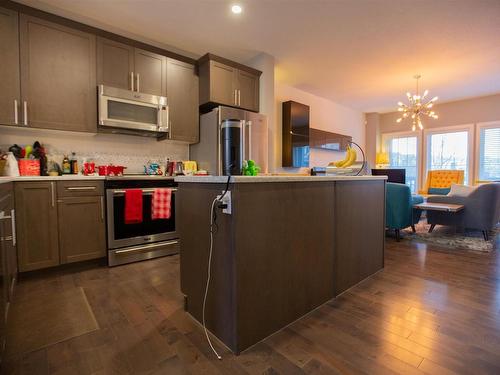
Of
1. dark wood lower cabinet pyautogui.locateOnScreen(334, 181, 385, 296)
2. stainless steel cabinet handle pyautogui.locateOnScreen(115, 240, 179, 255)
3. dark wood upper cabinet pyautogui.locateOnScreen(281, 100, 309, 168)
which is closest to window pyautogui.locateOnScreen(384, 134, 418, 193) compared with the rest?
dark wood upper cabinet pyautogui.locateOnScreen(281, 100, 309, 168)

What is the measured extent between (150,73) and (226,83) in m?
0.97

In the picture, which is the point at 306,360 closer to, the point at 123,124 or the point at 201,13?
the point at 123,124

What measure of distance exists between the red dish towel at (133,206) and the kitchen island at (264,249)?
1.19 m

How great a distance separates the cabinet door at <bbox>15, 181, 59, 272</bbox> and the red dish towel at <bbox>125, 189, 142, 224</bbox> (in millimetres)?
609

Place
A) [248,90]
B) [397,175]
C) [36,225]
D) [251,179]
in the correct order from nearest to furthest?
1. [251,179]
2. [36,225]
3. [248,90]
4. [397,175]

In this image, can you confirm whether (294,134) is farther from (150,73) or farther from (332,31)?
(150,73)

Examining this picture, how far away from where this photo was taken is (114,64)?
118 inches

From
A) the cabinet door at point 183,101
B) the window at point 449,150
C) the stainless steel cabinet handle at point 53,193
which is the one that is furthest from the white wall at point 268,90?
the window at point 449,150

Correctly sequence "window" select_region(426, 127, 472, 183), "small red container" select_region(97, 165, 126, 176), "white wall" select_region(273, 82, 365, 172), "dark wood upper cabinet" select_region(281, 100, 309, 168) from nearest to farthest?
"small red container" select_region(97, 165, 126, 176) → "dark wood upper cabinet" select_region(281, 100, 309, 168) → "white wall" select_region(273, 82, 365, 172) → "window" select_region(426, 127, 472, 183)

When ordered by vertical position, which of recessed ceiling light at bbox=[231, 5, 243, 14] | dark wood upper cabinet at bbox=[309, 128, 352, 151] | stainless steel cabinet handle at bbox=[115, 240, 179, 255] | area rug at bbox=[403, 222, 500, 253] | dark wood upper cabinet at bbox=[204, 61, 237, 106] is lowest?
area rug at bbox=[403, 222, 500, 253]

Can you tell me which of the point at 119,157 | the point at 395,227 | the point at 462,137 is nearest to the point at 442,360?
the point at 395,227

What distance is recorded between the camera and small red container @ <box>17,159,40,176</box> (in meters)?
2.61

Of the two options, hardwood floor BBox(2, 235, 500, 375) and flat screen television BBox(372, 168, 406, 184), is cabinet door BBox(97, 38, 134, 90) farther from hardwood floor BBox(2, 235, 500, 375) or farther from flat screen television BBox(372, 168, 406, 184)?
flat screen television BBox(372, 168, 406, 184)

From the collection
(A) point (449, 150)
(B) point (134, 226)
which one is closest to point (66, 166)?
(B) point (134, 226)
